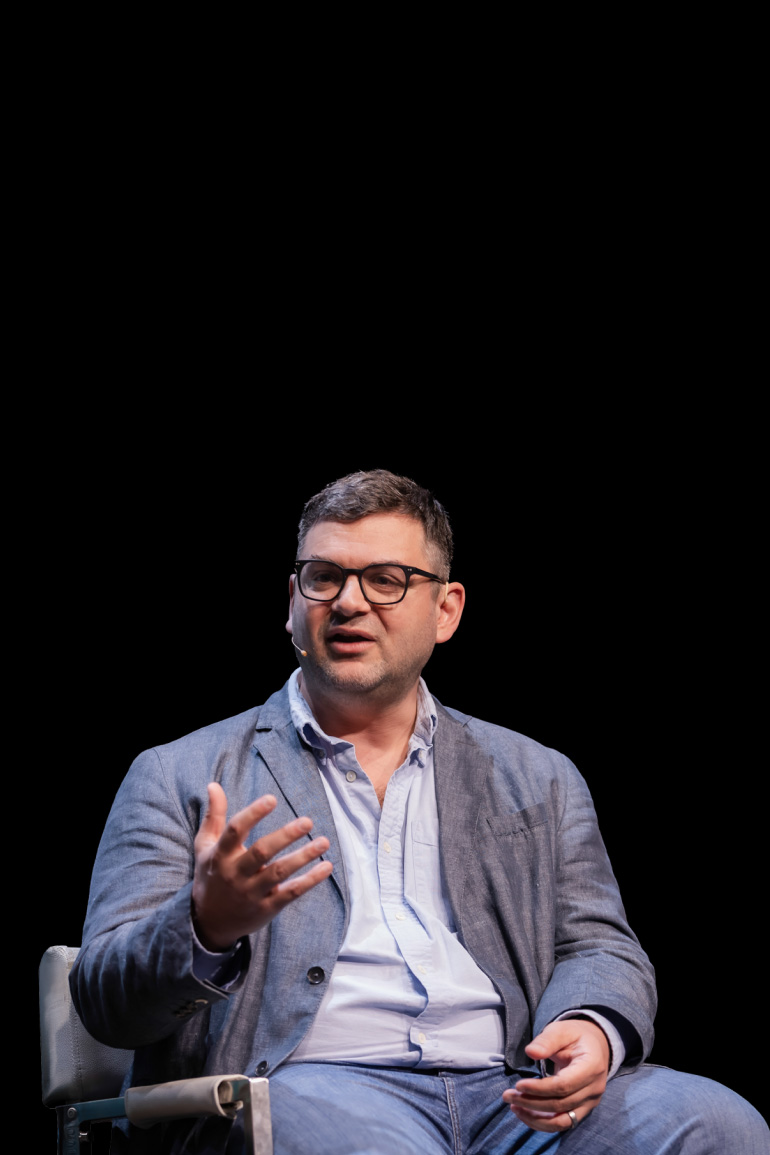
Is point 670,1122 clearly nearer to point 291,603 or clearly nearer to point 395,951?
point 395,951

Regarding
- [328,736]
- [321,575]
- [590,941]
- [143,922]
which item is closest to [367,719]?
[328,736]

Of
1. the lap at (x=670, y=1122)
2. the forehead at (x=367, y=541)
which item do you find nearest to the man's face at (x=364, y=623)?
the forehead at (x=367, y=541)

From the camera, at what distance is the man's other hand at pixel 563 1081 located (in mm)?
1896

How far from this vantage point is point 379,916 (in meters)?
2.24

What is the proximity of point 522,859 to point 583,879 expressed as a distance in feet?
0.45

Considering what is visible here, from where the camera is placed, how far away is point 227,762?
7.74ft

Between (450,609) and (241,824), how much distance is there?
3.87 feet

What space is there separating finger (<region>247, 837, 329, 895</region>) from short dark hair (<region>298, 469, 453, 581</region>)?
3.28 feet

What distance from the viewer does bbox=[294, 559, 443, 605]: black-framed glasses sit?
8.15 feet

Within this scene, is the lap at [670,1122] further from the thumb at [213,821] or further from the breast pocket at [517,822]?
the thumb at [213,821]

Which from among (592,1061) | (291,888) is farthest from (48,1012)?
(592,1061)

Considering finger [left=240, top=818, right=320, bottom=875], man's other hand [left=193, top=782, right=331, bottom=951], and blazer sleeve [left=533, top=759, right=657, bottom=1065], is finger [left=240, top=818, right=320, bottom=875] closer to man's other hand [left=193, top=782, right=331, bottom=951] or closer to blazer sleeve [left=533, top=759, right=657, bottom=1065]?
man's other hand [left=193, top=782, right=331, bottom=951]

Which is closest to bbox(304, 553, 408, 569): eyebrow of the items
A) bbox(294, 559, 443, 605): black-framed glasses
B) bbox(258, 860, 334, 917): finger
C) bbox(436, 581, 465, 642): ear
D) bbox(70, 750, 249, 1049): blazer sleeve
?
bbox(294, 559, 443, 605): black-framed glasses

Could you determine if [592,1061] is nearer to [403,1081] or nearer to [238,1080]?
[403,1081]
